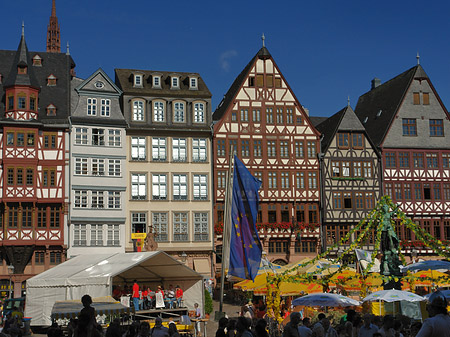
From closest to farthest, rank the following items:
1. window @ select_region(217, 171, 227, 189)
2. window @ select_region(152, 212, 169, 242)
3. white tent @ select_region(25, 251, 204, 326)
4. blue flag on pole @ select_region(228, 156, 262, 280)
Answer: blue flag on pole @ select_region(228, 156, 262, 280) → white tent @ select_region(25, 251, 204, 326) → window @ select_region(152, 212, 169, 242) → window @ select_region(217, 171, 227, 189)

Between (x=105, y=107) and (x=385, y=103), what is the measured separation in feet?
69.1

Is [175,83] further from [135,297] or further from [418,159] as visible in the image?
[135,297]

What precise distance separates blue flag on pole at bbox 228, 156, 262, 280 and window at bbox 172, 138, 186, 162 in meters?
24.8

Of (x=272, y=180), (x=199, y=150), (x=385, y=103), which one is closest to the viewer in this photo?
(x=199, y=150)

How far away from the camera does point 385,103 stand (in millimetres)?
49781

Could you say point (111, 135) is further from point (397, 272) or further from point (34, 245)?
point (397, 272)

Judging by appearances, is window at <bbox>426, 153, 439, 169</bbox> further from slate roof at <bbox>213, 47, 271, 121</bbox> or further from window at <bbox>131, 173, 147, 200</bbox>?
window at <bbox>131, 173, 147, 200</bbox>

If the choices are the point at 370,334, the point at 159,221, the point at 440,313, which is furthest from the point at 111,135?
the point at 440,313

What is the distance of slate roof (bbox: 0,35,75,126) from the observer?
41287 mm

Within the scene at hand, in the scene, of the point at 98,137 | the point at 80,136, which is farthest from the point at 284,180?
the point at 80,136

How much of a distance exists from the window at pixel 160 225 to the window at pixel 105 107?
7.18 m

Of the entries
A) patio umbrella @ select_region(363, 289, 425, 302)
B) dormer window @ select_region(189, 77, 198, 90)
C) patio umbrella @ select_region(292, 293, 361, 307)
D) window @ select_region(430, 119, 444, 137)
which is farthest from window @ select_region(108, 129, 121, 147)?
patio umbrella @ select_region(363, 289, 425, 302)

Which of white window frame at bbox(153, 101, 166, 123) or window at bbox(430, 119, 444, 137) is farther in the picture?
window at bbox(430, 119, 444, 137)

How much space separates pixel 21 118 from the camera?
4012cm
